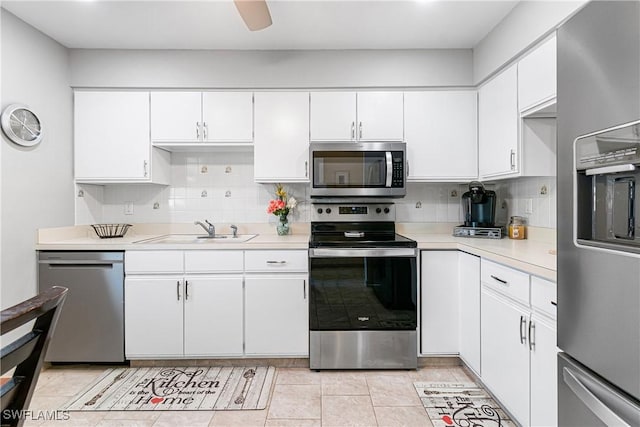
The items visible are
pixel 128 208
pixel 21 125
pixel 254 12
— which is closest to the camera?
pixel 254 12

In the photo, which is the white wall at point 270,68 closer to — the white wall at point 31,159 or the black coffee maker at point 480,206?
the white wall at point 31,159

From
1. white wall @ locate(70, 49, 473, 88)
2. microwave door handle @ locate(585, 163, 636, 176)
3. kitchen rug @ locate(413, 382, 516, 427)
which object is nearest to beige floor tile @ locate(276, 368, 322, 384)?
kitchen rug @ locate(413, 382, 516, 427)

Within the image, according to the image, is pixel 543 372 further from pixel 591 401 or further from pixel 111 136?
pixel 111 136

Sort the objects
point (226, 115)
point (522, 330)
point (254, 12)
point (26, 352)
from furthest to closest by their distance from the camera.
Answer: point (226, 115)
point (254, 12)
point (522, 330)
point (26, 352)

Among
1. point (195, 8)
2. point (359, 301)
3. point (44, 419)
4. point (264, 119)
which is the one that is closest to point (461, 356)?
point (359, 301)

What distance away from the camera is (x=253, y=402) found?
1981 millimetres

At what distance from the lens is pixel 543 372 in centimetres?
145

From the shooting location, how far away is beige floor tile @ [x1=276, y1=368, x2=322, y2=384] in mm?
2223

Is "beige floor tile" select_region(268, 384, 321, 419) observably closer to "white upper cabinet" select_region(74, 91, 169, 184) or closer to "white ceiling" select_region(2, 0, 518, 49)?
"white upper cabinet" select_region(74, 91, 169, 184)

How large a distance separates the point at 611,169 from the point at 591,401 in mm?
622

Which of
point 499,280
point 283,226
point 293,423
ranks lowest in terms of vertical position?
point 293,423

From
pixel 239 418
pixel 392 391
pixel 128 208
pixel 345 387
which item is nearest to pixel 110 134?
pixel 128 208

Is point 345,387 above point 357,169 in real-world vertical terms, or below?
below

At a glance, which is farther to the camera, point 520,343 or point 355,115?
point 355,115
